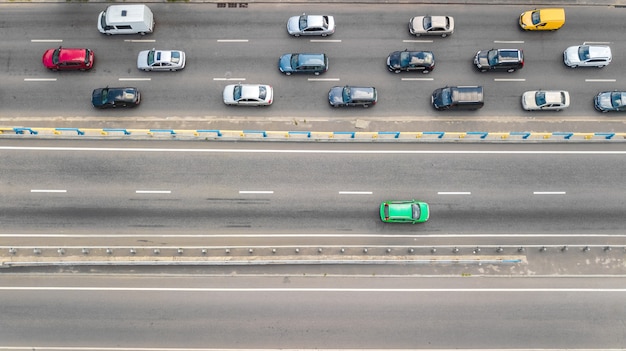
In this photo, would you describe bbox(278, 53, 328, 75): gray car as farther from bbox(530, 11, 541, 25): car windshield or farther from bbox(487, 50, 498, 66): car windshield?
bbox(530, 11, 541, 25): car windshield

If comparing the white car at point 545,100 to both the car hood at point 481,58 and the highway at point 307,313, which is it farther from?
the highway at point 307,313

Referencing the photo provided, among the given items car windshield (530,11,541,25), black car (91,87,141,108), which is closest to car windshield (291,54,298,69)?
black car (91,87,141,108)

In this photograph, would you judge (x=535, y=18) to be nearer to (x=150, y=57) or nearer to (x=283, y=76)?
(x=283, y=76)

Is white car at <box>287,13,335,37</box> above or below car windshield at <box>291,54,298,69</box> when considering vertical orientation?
above

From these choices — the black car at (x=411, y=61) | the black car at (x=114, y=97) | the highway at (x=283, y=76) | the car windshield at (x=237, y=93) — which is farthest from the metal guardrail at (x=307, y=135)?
the black car at (x=411, y=61)

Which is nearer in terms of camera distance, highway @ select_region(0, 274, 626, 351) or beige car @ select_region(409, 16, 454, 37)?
highway @ select_region(0, 274, 626, 351)

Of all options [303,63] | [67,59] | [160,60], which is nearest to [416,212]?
[303,63]
